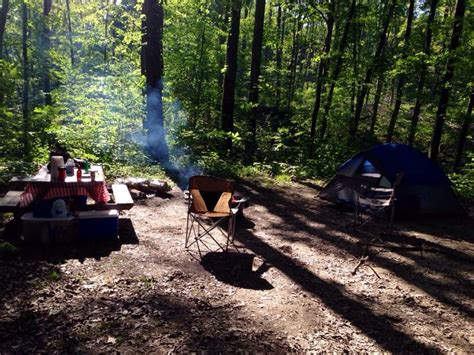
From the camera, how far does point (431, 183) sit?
25.7ft

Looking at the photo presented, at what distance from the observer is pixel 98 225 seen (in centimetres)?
519

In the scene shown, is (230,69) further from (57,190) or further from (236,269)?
(236,269)

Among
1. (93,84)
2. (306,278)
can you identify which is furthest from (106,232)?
(93,84)

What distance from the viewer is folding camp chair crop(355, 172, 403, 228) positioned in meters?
6.75

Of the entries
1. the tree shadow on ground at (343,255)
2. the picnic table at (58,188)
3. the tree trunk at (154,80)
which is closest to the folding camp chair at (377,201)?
the tree shadow on ground at (343,255)

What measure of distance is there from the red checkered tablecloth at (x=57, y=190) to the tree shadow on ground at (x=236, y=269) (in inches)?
78.7

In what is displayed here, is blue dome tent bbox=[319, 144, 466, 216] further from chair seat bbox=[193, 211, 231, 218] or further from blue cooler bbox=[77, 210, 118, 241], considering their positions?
blue cooler bbox=[77, 210, 118, 241]

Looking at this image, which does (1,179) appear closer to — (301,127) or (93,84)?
(93,84)

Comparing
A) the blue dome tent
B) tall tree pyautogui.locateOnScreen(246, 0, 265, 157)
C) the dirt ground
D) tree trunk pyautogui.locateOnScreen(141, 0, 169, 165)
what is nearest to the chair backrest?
the dirt ground

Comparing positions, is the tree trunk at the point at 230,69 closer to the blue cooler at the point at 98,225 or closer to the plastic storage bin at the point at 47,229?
the blue cooler at the point at 98,225

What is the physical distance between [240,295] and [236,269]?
70 centimetres

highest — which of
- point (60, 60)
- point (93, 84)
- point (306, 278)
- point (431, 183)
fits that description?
point (60, 60)

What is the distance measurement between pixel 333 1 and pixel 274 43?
5.39 m

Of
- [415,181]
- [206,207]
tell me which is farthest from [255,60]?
[206,207]
